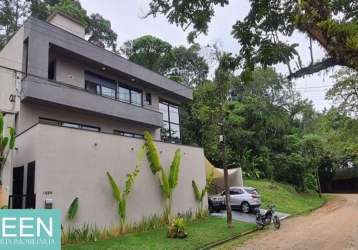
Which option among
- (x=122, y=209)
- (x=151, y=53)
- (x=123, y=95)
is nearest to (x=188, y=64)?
→ (x=151, y=53)

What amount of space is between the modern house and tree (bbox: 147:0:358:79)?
7.56 metres

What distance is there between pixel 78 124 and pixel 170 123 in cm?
866

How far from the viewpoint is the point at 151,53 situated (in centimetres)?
4025

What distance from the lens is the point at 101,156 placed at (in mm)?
15133

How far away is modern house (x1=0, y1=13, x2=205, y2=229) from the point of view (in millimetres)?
13273

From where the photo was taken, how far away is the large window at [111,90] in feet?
A: 66.7

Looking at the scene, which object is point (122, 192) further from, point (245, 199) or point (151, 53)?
point (151, 53)

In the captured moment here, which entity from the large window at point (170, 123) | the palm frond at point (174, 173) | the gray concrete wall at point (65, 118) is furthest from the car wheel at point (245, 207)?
the gray concrete wall at point (65, 118)

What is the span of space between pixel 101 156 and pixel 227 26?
28.9 ft

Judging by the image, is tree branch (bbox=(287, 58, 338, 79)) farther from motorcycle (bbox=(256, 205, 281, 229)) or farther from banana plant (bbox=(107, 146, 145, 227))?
motorcycle (bbox=(256, 205, 281, 229))

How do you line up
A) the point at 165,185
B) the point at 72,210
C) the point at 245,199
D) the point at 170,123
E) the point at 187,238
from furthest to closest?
the point at 170,123 < the point at 245,199 < the point at 165,185 < the point at 187,238 < the point at 72,210

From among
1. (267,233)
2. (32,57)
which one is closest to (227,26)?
(32,57)

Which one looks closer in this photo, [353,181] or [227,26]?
[227,26]

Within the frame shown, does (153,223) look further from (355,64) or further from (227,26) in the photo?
(355,64)
